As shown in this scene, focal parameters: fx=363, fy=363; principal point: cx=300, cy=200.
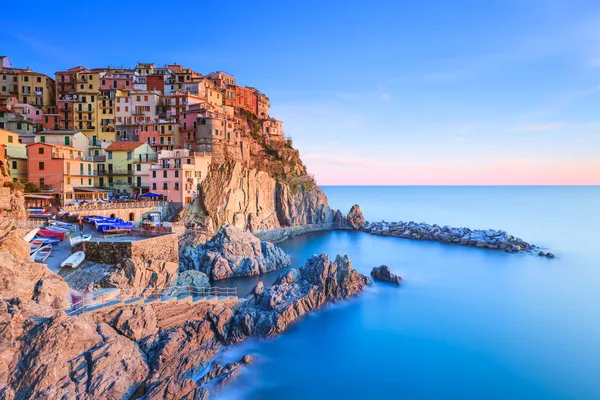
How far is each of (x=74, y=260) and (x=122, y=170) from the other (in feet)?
82.7

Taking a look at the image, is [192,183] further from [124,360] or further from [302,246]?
[124,360]

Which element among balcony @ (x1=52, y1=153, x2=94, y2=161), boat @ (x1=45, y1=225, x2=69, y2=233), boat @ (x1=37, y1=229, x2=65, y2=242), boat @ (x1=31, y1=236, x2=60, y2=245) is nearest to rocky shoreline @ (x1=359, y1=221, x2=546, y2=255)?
balcony @ (x1=52, y1=153, x2=94, y2=161)

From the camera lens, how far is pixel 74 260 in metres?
20.0

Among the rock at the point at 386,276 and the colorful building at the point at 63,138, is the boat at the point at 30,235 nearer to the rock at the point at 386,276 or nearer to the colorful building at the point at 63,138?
the colorful building at the point at 63,138

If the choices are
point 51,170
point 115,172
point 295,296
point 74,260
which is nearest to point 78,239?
point 74,260

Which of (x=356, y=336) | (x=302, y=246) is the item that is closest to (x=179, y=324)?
(x=356, y=336)

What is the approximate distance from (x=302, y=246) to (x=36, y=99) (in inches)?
1740

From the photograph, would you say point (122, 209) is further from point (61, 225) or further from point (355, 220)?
point (355, 220)

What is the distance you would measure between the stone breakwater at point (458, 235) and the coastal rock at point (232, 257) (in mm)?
28688

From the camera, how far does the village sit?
113 ft

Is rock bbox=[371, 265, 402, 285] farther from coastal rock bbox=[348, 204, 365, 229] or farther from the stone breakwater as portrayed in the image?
coastal rock bbox=[348, 204, 365, 229]

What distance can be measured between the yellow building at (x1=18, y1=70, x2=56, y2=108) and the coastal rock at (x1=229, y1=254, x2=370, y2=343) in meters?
50.1

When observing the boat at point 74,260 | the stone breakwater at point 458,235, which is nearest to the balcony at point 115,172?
the boat at point 74,260

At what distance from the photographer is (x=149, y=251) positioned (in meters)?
23.6
